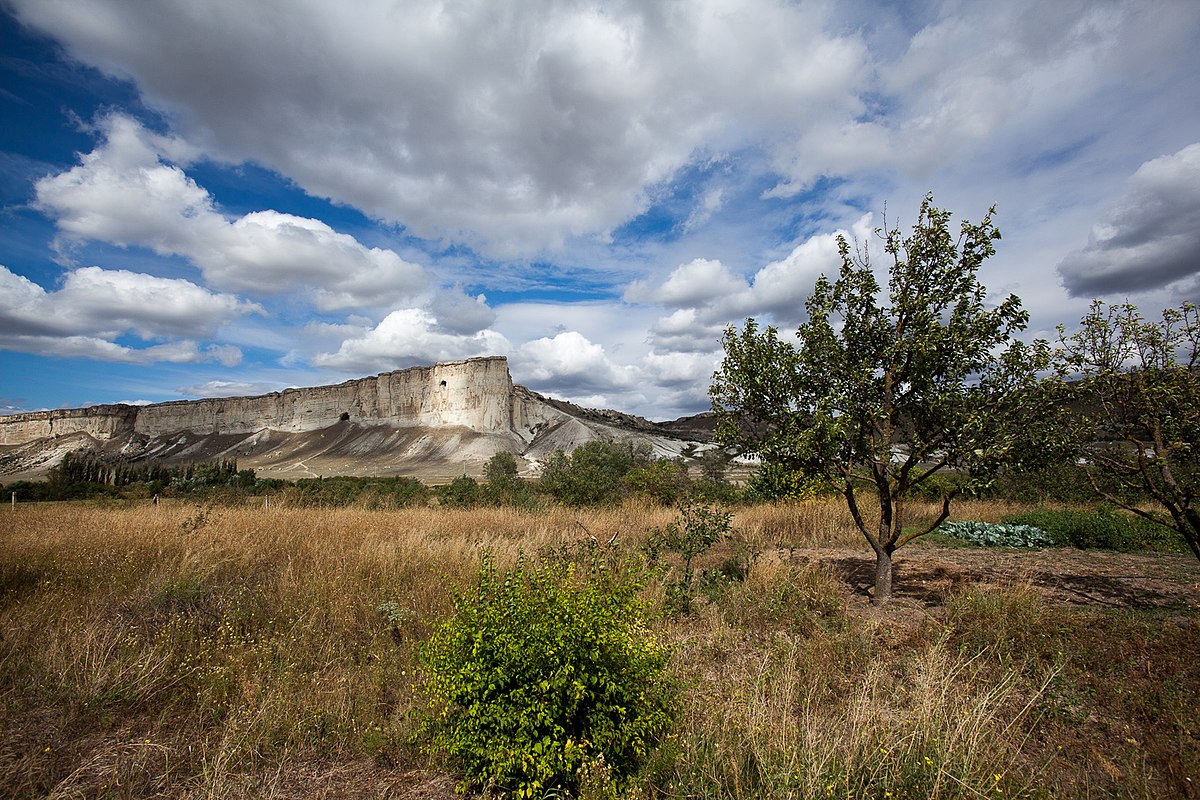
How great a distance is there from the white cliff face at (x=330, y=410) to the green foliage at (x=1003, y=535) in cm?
7720

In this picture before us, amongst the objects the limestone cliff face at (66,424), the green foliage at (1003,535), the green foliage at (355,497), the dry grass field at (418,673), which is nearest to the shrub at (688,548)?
the dry grass field at (418,673)

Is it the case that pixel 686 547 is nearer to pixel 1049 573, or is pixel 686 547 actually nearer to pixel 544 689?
pixel 544 689

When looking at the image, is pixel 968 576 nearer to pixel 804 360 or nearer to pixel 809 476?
pixel 809 476

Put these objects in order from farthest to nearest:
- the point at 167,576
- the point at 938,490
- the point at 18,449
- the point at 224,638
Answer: the point at 18,449
the point at 938,490
the point at 167,576
the point at 224,638

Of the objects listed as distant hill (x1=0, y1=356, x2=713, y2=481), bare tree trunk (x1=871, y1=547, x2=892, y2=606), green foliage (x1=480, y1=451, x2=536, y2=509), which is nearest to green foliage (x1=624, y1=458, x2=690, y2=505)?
green foliage (x1=480, y1=451, x2=536, y2=509)

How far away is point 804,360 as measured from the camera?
7.61m

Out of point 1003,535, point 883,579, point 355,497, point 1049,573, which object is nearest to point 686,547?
point 883,579

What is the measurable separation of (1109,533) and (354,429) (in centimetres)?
10040

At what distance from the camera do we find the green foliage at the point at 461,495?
51.5 ft

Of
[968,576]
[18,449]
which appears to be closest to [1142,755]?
[968,576]

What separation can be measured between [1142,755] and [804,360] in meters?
4.96

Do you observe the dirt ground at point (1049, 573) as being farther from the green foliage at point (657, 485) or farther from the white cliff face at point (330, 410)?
the white cliff face at point (330, 410)

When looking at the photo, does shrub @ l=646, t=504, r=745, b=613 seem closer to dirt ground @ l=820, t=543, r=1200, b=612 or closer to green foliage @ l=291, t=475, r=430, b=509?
dirt ground @ l=820, t=543, r=1200, b=612

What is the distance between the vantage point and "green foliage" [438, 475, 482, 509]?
51.5 feet
